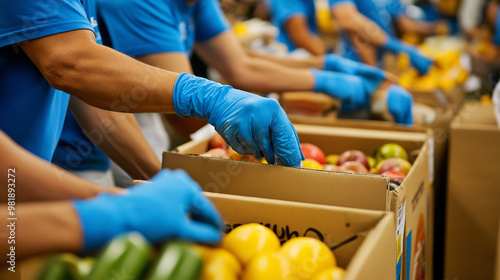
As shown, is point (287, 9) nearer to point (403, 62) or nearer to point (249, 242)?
point (403, 62)

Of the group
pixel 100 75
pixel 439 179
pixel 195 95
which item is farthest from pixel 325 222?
pixel 439 179

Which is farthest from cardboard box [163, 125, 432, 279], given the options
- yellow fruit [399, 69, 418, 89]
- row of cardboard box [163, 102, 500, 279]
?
yellow fruit [399, 69, 418, 89]

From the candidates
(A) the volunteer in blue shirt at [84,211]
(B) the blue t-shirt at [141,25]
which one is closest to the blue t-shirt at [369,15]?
(B) the blue t-shirt at [141,25]

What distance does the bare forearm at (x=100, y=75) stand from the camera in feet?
3.90

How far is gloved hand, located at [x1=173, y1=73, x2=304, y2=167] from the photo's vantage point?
1251mm

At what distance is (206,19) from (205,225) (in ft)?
4.84

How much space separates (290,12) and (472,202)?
2.48 meters

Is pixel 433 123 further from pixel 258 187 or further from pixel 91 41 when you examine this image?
pixel 91 41

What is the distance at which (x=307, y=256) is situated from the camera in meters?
0.95

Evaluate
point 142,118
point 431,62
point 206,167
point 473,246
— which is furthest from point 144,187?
point 431,62

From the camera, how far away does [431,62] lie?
12.1 feet

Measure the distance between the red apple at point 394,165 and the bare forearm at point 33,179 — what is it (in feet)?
3.36

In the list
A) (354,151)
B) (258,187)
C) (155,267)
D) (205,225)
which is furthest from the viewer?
(354,151)

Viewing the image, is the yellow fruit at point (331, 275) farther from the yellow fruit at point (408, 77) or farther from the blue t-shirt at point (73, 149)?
the yellow fruit at point (408, 77)
